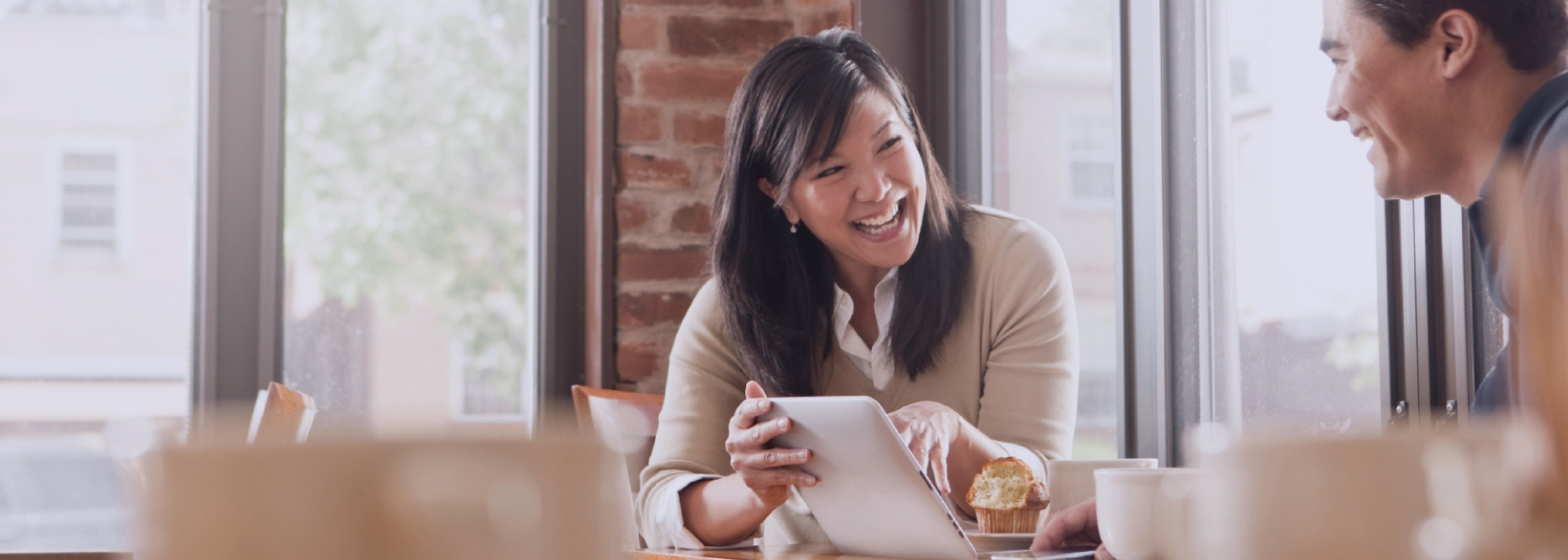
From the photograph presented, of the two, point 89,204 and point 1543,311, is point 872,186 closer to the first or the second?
point 1543,311

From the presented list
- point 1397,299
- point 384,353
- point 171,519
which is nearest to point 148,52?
point 384,353

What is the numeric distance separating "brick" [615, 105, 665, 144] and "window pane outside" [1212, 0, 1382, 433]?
1.27 meters

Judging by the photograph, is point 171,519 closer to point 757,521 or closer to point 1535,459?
point 1535,459

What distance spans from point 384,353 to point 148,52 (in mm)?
808

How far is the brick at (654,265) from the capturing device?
2701 mm

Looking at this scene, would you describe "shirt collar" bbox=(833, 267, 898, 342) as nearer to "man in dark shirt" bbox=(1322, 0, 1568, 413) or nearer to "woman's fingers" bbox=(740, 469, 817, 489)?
"woman's fingers" bbox=(740, 469, 817, 489)

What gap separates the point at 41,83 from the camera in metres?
2.62

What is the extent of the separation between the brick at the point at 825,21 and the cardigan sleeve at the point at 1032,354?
112cm

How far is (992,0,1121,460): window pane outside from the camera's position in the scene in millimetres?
2098

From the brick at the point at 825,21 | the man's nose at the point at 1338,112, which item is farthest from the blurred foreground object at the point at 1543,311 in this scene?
the brick at the point at 825,21

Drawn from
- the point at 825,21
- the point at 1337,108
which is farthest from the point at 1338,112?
the point at 825,21

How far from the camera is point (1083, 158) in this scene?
84.7 inches

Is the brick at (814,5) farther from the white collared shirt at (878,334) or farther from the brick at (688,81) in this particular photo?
the white collared shirt at (878,334)

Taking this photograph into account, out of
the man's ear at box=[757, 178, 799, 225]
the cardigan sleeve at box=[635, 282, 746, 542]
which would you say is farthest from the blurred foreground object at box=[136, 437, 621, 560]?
the man's ear at box=[757, 178, 799, 225]
